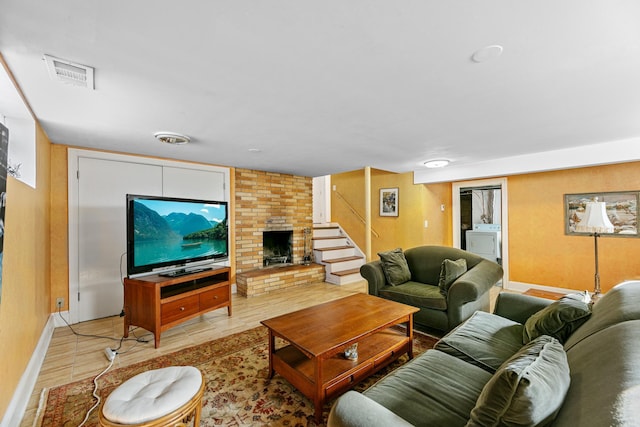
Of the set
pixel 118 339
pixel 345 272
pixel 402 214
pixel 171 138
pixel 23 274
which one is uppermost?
pixel 171 138

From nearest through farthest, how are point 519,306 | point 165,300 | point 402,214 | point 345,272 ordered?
1. point 519,306
2. point 165,300
3. point 345,272
4. point 402,214

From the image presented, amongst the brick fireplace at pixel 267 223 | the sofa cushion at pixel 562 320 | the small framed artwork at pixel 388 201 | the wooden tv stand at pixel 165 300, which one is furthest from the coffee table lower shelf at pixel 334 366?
the small framed artwork at pixel 388 201

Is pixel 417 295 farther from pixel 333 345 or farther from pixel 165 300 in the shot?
pixel 165 300

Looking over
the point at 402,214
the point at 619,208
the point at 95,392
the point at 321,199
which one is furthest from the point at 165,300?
the point at 619,208

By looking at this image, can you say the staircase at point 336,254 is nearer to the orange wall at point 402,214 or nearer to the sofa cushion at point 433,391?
the orange wall at point 402,214

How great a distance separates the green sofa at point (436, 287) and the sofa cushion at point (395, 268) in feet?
0.16

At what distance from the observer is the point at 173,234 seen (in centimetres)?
299

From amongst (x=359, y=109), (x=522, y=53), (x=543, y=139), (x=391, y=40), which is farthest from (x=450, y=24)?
(x=543, y=139)

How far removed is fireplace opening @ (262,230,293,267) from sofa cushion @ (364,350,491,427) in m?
3.94

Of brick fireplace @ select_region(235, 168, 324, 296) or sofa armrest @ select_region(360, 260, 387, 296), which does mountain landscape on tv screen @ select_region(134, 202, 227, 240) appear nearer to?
brick fireplace @ select_region(235, 168, 324, 296)

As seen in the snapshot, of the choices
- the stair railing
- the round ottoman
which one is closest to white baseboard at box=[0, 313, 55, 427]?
the round ottoman

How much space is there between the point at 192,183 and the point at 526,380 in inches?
Answer: 169

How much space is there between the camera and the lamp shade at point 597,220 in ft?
9.62

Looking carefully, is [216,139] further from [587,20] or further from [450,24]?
[587,20]
